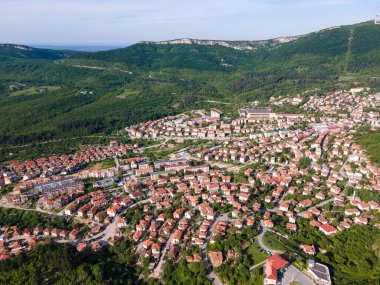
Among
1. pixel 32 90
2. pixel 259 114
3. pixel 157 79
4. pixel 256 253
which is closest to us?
pixel 256 253

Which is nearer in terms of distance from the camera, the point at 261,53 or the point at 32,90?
the point at 32,90

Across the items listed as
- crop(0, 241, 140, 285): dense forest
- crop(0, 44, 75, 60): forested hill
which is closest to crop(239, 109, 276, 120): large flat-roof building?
crop(0, 241, 140, 285): dense forest

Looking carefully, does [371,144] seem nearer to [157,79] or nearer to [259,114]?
[259,114]

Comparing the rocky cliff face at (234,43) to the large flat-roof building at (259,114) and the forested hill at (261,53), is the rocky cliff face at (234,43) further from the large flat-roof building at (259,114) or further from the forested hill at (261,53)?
the large flat-roof building at (259,114)

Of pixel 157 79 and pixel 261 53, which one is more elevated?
pixel 261 53

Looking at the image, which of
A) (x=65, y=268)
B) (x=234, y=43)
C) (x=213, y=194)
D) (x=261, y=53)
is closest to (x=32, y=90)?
(x=213, y=194)

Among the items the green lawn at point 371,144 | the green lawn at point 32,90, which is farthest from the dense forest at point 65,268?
the green lawn at point 32,90

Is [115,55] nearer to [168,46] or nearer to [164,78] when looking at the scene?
[168,46]
